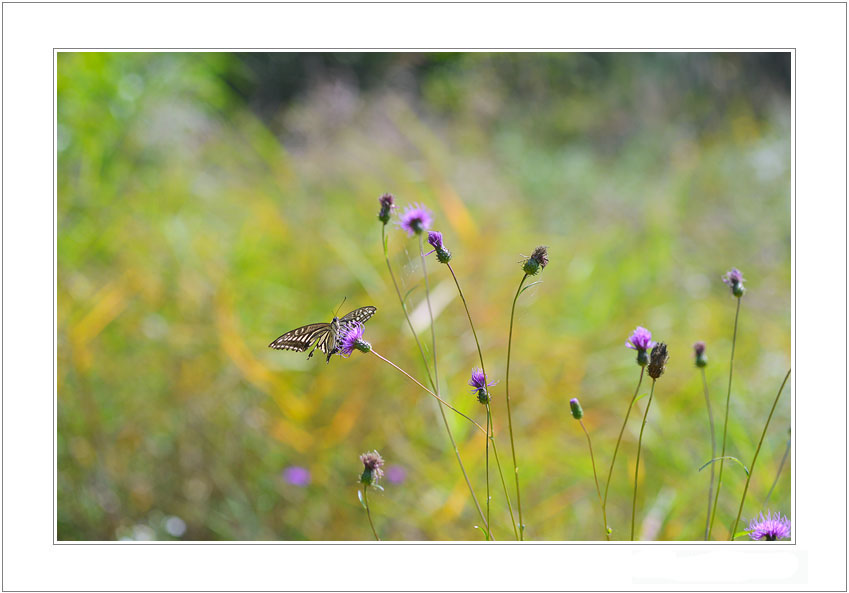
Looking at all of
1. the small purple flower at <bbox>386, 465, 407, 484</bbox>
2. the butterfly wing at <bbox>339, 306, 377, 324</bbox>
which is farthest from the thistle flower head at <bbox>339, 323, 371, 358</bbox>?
the small purple flower at <bbox>386, 465, 407, 484</bbox>

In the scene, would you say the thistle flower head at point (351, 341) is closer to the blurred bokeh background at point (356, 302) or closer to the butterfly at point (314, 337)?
the butterfly at point (314, 337)

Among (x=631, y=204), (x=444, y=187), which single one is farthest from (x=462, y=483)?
(x=631, y=204)

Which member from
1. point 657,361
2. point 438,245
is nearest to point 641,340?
point 657,361

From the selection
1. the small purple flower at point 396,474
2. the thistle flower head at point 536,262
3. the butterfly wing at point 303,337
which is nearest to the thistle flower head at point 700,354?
the thistle flower head at point 536,262

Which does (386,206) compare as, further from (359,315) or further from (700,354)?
(700,354)
